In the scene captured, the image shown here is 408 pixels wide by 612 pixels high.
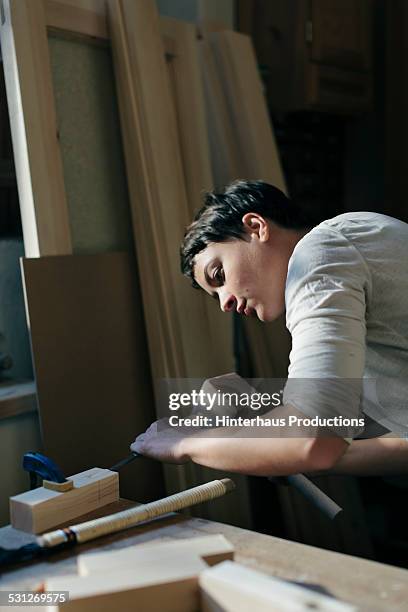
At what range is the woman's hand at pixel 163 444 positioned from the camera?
153 centimetres

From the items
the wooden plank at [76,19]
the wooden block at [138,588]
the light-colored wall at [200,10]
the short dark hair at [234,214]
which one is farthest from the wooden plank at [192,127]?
the wooden block at [138,588]

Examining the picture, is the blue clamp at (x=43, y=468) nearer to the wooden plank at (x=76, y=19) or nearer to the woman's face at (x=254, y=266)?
the woman's face at (x=254, y=266)

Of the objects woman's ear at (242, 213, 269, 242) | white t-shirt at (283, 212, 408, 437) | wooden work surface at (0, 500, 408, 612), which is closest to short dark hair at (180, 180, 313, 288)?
woman's ear at (242, 213, 269, 242)

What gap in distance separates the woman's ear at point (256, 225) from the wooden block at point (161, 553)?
75 centimetres

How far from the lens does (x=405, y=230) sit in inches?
59.7

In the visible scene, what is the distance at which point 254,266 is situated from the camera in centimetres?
169

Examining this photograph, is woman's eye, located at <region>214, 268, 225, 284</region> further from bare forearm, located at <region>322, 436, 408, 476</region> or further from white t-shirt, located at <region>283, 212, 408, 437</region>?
bare forearm, located at <region>322, 436, 408, 476</region>

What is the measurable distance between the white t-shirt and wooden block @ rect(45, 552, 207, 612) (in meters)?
0.37

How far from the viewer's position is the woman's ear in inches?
67.2

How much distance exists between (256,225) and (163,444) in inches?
22.2

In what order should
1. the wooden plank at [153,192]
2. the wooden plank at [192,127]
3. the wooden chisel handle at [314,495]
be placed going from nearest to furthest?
the wooden chisel handle at [314,495] < the wooden plank at [153,192] < the wooden plank at [192,127]

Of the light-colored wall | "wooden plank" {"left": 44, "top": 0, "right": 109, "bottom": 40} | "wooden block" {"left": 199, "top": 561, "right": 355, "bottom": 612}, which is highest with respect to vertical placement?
the light-colored wall

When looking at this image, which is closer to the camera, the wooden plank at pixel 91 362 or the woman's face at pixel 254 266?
the woman's face at pixel 254 266

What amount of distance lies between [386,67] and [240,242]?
86.6 inches
